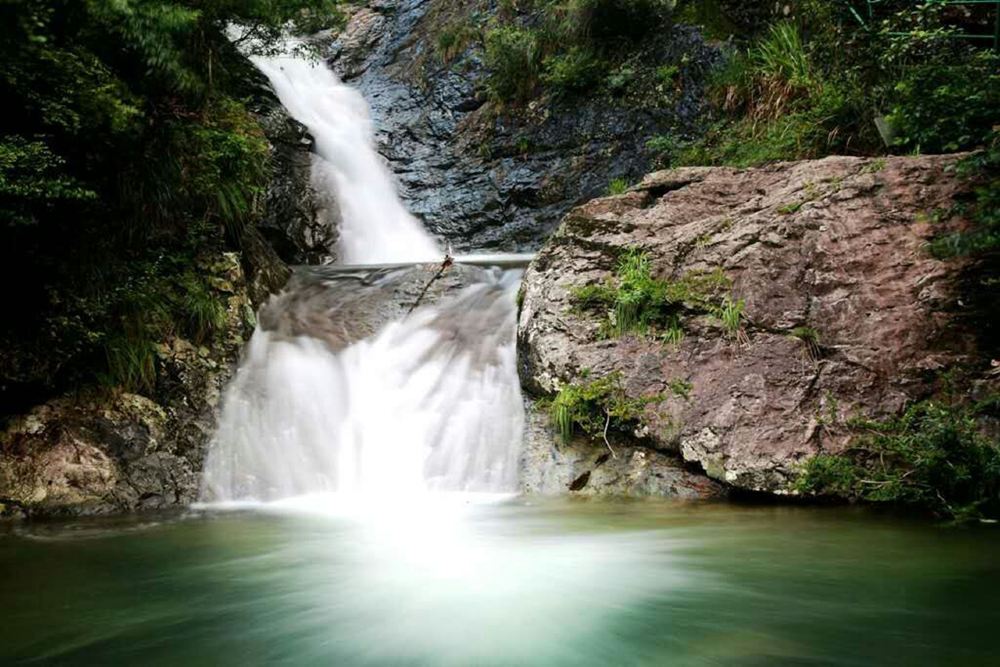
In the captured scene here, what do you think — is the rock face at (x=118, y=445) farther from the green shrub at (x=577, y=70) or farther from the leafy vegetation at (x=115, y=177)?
the green shrub at (x=577, y=70)

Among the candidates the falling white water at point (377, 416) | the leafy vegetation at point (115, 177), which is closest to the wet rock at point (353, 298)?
the falling white water at point (377, 416)

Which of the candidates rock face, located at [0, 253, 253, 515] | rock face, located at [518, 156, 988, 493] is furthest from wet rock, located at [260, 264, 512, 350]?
rock face, located at [518, 156, 988, 493]

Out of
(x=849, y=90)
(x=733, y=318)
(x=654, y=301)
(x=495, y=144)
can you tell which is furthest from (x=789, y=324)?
(x=495, y=144)

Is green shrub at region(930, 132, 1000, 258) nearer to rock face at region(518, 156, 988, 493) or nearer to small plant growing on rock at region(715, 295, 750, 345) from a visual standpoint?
rock face at region(518, 156, 988, 493)

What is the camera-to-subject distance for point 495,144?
1288 centimetres

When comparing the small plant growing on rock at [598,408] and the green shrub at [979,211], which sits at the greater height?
the green shrub at [979,211]

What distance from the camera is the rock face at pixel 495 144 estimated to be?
1142 centimetres

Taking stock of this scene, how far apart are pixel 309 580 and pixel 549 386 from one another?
2.89 meters

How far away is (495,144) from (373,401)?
→ 24.6ft

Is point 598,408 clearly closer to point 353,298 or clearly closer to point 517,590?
point 517,590

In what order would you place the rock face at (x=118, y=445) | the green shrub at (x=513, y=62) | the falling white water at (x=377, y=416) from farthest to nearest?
the green shrub at (x=513, y=62)
the falling white water at (x=377, y=416)
the rock face at (x=118, y=445)

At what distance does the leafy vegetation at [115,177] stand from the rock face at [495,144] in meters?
5.26

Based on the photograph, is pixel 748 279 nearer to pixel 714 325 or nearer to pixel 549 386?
pixel 714 325

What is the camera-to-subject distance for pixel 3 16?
4.22 m
